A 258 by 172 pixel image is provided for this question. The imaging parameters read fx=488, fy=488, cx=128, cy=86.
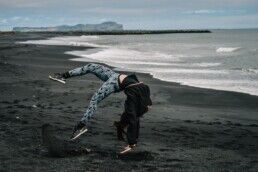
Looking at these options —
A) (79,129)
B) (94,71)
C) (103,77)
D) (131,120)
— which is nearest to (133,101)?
(131,120)

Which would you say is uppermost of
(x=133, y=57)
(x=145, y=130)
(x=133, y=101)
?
(x=133, y=101)

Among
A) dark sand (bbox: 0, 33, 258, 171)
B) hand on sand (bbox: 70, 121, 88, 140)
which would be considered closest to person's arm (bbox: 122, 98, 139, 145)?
dark sand (bbox: 0, 33, 258, 171)

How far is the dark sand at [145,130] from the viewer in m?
7.19

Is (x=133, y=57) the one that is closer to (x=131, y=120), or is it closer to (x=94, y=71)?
(x=94, y=71)

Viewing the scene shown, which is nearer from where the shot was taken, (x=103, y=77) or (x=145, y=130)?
(x=103, y=77)

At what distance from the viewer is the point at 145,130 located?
A: 9.72 metres

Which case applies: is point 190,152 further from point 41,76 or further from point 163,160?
point 41,76

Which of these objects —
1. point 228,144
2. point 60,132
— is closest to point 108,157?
point 60,132

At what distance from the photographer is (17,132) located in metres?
8.79

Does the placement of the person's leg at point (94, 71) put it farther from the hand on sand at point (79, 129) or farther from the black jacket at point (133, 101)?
the hand on sand at point (79, 129)

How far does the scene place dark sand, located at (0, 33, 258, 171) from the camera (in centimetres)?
719

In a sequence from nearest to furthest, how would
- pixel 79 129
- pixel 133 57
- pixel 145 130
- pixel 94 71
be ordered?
1. pixel 94 71
2. pixel 79 129
3. pixel 145 130
4. pixel 133 57

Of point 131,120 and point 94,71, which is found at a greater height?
point 94,71

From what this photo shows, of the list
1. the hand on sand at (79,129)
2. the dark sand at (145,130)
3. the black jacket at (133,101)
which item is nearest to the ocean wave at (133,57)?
the dark sand at (145,130)
